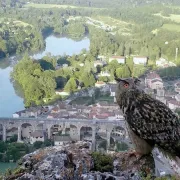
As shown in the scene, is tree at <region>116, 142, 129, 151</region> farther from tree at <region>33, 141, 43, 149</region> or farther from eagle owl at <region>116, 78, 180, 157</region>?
eagle owl at <region>116, 78, 180, 157</region>

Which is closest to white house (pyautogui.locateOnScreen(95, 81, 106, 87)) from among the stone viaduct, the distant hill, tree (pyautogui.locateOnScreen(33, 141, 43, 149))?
the stone viaduct

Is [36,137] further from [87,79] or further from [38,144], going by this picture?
[87,79]

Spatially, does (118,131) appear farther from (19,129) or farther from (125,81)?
(125,81)

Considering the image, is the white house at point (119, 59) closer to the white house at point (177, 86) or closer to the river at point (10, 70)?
the white house at point (177, 86)

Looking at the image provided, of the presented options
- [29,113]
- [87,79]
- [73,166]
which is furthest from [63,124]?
[73,166]

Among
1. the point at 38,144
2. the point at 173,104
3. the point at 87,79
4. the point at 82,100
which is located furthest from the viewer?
the point at 87,79

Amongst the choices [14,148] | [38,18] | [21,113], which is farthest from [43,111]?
[38,18]

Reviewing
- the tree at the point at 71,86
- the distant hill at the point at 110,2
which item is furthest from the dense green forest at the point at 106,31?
the tree at the point at 71,86

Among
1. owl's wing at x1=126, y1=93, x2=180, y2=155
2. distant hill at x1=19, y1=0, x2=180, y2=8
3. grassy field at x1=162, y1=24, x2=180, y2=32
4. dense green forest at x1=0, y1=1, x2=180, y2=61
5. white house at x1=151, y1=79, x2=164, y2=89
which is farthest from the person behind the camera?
distant hill at x1=19, y1=0, x2=180, y2=8
